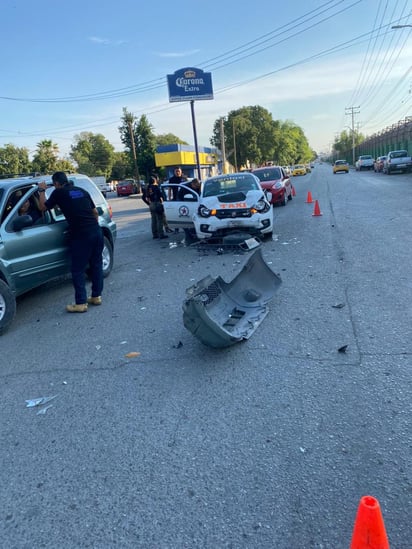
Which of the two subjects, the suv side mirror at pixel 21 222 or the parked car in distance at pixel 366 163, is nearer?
the suv side mirror at pixel 21 222

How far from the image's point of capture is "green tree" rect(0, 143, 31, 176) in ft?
203

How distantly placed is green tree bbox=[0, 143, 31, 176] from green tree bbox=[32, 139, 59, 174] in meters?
2.28

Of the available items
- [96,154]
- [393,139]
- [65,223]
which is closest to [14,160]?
[96,154]

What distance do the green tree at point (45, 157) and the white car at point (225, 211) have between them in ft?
181

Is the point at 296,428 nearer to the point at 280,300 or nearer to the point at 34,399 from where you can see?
the point at 34,399

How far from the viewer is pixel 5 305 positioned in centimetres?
538

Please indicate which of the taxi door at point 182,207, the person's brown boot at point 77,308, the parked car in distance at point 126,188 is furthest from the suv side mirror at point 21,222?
the parked car in distance at point 126,188

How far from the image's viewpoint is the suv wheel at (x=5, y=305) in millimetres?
5340

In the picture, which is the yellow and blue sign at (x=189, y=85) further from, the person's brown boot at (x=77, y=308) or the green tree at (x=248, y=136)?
the green tree at (x=248, y=136)

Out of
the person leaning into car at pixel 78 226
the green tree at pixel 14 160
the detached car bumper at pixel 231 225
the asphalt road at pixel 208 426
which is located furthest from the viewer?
the green tree at pixel 14 160

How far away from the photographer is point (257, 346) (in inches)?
174

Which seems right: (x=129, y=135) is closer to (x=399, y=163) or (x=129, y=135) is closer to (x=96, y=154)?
(x=399, y=163)

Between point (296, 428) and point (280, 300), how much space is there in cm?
288

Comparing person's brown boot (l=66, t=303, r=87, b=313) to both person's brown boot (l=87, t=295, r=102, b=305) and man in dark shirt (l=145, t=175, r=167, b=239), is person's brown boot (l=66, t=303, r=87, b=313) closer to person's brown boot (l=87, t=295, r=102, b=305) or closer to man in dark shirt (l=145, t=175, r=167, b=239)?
person's brown boot (l=87, t=295, r=102, b=305)
